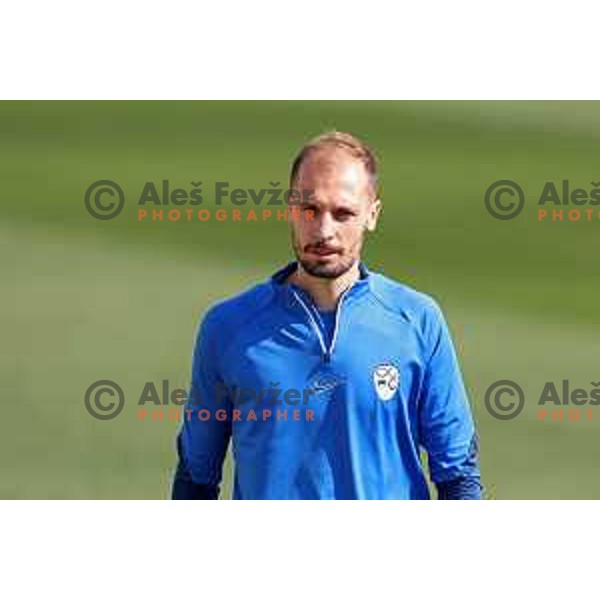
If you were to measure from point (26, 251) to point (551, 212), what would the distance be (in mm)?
1055

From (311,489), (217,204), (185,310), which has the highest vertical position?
(217,204)

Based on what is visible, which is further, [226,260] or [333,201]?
[226,260]

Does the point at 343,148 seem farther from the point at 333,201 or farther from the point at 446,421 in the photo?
the point at 446,421

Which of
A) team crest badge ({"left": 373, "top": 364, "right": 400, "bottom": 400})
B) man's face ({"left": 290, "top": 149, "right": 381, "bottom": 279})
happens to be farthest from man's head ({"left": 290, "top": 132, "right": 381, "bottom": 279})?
team crest badge ({"left": 373, "top": 364, "right": 400, "bottom": 400})

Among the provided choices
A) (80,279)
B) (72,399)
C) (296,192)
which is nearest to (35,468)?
(72,399)

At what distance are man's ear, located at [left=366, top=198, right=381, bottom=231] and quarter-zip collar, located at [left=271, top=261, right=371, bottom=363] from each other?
77 mm

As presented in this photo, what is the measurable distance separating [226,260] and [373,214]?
1.00ft

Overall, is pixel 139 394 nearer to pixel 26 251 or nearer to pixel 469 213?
pixel 26 251

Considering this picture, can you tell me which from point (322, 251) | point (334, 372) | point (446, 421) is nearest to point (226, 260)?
point (322, 251)

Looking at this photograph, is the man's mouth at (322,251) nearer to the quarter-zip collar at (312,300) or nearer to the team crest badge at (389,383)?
the quarter-zip collar at (312,300)

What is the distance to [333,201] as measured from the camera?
219 cm

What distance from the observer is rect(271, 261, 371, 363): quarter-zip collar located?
2201 millimetres

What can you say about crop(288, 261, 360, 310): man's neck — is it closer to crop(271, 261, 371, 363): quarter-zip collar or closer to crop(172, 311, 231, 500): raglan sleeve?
crop(271, 261, 371, 363): quarter-zip collar

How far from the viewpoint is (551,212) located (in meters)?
2.31
